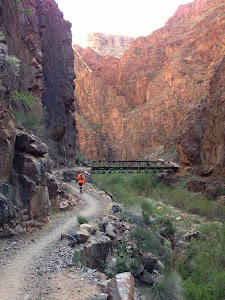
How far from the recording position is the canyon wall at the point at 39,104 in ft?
25.4

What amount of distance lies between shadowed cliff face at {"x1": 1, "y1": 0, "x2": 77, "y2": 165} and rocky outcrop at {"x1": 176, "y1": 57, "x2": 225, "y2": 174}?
14.7 m

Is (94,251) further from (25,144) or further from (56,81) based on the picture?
(56,81)

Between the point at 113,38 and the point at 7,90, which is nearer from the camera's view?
the point at 7,90

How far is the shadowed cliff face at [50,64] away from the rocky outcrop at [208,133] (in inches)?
579

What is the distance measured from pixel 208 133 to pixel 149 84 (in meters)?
43.1

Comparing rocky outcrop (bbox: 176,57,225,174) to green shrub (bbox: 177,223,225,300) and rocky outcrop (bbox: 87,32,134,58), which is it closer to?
green shrub (bbox: 177,223,225,300)

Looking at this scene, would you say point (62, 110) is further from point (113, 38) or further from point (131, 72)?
point (113, 38)

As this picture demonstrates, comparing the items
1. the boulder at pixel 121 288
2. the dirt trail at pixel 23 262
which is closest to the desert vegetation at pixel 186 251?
the boulder at pixel 121 288

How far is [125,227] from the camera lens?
1075cm

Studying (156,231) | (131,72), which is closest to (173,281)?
(156,231)

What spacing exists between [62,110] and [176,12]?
235ft

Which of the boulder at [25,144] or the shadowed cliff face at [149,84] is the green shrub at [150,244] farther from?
the shadowed cliff face at [149,84]

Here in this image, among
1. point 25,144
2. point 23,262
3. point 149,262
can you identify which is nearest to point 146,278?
point 149,262

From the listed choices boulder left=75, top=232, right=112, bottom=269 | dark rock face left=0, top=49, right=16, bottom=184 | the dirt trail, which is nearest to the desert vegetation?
boulder left=75, top=232, right=112, bottom=269
